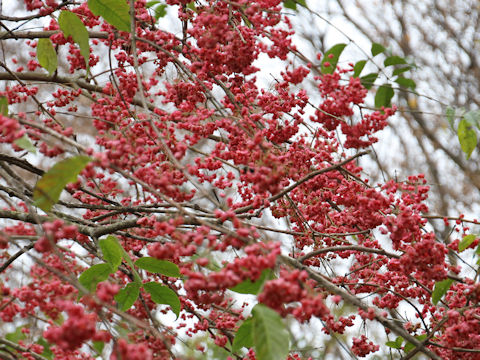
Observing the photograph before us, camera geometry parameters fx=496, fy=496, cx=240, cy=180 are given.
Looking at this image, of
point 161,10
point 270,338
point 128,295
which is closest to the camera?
point 270,338

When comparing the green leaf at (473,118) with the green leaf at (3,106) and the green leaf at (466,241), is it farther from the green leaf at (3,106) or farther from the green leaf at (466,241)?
the green leaf at (3,106)

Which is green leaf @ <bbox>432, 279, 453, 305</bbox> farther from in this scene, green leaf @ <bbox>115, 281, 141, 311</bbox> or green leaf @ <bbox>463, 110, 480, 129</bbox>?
green leaf @ <bbox>115, 281, 141, 311</bbox>

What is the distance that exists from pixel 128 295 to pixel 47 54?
5.01 feet

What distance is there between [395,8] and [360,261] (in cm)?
844

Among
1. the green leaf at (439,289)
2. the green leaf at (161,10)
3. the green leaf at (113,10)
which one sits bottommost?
the green leaf at (439,289)

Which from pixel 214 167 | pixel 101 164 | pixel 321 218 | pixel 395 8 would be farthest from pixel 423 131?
pixel 101 164

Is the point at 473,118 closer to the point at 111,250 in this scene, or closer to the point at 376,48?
the point at 376,48

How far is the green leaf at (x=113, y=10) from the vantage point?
7.95 feet

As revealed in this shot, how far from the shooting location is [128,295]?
2514 mm

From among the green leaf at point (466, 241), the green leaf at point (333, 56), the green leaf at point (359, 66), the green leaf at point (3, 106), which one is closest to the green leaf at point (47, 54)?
the green leaf at point (3, 106)

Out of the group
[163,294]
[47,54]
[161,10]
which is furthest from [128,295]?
[161,10]

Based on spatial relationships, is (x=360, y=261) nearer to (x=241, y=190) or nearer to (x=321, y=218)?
(x=321, y=218)

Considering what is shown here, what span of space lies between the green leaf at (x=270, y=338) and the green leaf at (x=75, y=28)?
1.60m

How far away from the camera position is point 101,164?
165cm
